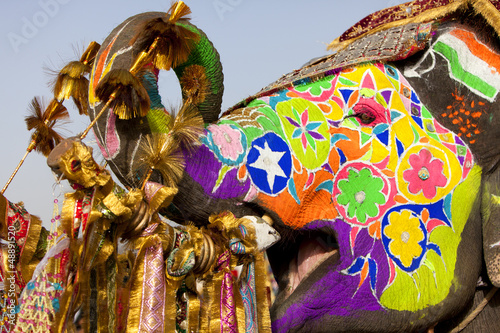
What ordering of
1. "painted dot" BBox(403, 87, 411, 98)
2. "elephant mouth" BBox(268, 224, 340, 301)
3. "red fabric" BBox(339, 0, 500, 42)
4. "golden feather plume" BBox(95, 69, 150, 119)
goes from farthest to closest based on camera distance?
"red fabric" BBox(339, 0, 500, 42) → "painted dot" BBox(403, 87, 411, 98) → "elephant mouth" BBox(268, 224, 340, 301) → "golden feather plume" BBox(95, 69, 150, 119)

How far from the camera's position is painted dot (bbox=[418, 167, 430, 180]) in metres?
2.35

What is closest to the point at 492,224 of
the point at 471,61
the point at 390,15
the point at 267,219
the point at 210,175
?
the point at 471,61

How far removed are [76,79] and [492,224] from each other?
1509 millimetres

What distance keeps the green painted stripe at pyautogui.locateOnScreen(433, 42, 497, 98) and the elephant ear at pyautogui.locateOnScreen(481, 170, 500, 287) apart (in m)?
0.31

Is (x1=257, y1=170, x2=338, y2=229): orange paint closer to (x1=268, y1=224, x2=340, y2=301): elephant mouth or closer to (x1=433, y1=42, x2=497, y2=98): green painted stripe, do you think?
(x1=268, y1=224, x2=340, y2=301): elephant mouth

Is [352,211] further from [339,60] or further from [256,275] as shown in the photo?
[339,60]

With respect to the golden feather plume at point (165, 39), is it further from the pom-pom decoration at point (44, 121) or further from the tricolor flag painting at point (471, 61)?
the tricolor flag painting at point (471, 61)

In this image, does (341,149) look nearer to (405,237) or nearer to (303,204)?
(303,204)

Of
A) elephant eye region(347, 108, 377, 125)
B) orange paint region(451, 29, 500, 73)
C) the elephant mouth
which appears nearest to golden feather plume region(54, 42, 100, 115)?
the elephant mouth

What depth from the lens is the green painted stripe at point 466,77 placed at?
8.34 ft

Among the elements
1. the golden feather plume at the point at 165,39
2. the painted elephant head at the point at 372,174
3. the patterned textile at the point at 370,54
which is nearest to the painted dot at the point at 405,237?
the painted elephant head at the point at 372,174

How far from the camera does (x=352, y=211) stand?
7.38ft

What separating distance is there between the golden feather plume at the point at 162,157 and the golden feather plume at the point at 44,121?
417mm

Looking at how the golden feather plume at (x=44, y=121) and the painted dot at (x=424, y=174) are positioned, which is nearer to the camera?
the golden feather plume at (x=44, y=121)
